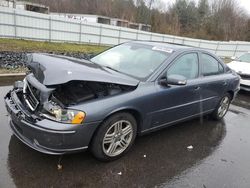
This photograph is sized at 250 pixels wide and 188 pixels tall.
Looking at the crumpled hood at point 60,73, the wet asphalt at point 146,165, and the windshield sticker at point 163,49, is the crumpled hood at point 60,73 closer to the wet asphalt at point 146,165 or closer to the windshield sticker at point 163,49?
the windshield sticker at point 163,49

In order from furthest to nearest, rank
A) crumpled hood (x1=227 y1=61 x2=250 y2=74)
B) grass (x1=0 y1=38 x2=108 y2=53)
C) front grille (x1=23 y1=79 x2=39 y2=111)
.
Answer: grass (x1=0 y1=38 x2=108 y2=53), crumpled hood (x1=227 y1=61 x2=250 y2=74), front grille (x1=23 y1=79 x2=39 y2=111)

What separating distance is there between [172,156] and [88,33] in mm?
17564

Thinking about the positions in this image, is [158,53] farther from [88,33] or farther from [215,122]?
[88,33]

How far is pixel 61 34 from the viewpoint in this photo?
60.5 ft

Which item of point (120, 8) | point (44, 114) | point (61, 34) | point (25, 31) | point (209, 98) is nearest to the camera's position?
point (44, 114)

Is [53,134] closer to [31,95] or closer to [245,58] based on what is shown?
[31,95]

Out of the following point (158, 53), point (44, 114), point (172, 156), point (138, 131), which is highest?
point (158, 53)

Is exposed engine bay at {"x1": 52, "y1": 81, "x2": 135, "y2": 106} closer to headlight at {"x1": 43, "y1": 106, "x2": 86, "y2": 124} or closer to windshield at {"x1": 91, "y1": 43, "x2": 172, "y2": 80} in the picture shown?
headlight at {"x1": 43, "y1": 106, "x2": 86, "y2": 124}

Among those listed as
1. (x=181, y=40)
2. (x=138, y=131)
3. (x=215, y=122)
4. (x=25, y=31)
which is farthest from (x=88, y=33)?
(x=138, y=131)

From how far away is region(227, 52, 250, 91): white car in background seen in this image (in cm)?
849

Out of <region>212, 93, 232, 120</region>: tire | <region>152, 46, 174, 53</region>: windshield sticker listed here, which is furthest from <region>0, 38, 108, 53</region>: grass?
<region>212, 93, 232, 120</region>: tire

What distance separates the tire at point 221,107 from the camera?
5.39 metres

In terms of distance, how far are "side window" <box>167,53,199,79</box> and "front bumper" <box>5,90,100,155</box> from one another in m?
1.70

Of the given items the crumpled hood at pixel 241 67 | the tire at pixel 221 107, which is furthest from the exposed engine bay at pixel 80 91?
the crumpled hood at pixel 241 67
